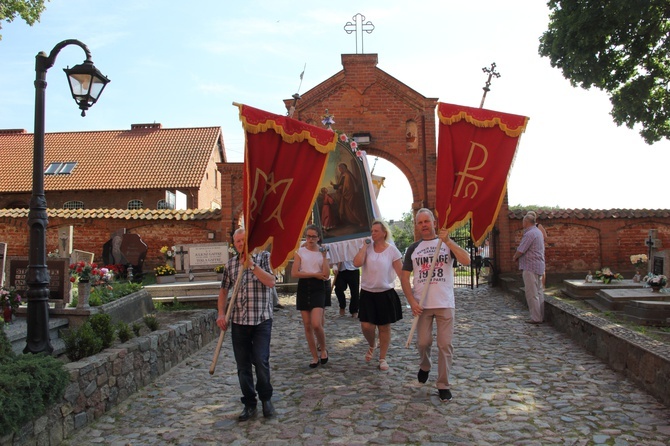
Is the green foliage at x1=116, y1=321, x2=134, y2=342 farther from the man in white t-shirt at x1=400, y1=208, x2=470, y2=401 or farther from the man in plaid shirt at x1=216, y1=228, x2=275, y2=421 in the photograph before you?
the man in white t-shirt at x1=400, y1=208, x2=470, y2=401

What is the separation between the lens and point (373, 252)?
653 centimetres

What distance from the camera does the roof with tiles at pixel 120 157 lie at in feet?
96.9

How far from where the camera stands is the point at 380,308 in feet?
21.0

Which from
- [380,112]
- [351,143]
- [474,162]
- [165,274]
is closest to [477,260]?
[380,112]

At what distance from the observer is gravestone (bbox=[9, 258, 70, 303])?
306 inches

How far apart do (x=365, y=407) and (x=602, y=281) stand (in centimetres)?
803

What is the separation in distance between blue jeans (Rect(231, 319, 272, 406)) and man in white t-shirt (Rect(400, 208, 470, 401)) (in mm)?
1482

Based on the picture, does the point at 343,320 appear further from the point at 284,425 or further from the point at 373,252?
the point at 284,425

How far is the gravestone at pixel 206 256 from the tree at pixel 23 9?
7190 mm

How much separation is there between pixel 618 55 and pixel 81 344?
14398 millimetres

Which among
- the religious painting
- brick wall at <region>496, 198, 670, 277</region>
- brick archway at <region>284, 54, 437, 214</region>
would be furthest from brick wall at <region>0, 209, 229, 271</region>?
brick wall at <region>496, 198, 670, 277</region>

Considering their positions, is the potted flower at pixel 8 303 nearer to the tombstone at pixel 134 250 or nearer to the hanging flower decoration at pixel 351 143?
the hanging flower decoration at pixel 351 143

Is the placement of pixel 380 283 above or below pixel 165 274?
above

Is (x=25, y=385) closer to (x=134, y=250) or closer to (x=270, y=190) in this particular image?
(x=270, y=190)
